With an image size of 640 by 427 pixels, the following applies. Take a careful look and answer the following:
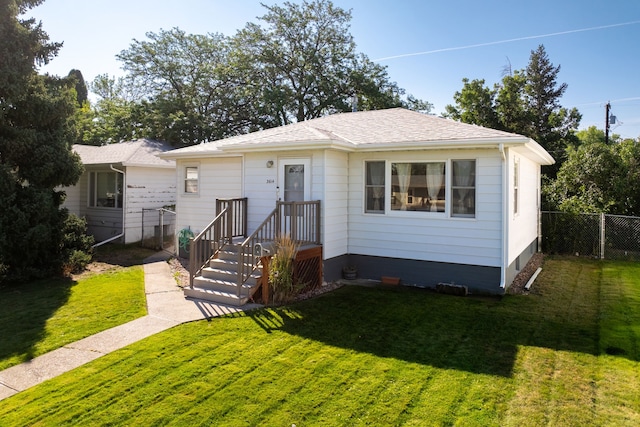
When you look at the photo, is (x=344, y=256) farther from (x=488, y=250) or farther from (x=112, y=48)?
(x=112, y=48)

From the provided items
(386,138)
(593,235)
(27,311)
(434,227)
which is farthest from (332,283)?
(593,235)

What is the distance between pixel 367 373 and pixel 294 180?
16.8 feet

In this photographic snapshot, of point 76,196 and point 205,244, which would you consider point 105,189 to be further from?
point 205,244

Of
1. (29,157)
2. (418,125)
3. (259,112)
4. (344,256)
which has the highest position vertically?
(259,112)

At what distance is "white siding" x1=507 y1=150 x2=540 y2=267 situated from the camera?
8219mm

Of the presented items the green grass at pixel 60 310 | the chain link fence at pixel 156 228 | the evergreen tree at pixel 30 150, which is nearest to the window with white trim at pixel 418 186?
the green grass at pixel 60 310

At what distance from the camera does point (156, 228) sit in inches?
560

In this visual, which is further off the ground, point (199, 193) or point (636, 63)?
point (636, 63)

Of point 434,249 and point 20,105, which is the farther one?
point 20,105

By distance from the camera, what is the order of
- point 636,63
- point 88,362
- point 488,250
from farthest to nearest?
point 636,63 < point 488,250 < point 88,362

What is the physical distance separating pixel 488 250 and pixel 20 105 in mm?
10535

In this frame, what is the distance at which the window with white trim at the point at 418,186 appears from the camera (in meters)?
8.25

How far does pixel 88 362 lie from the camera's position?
4715 mm

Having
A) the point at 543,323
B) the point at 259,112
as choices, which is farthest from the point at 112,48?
the point at 543,323
